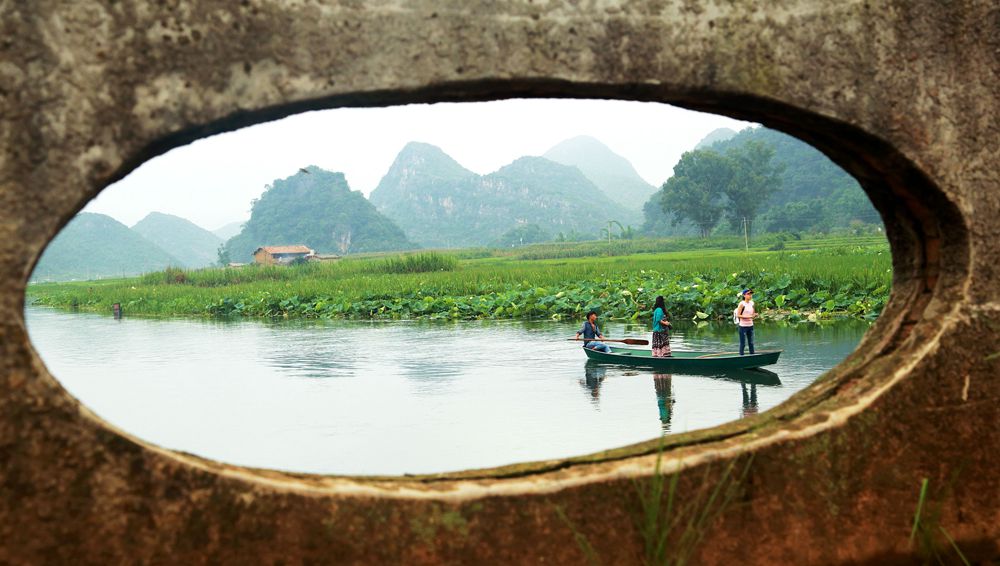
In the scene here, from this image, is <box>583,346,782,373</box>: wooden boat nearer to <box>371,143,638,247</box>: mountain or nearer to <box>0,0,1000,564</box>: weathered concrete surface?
<box>0,0,1000,564</box>: weathered concrete surface

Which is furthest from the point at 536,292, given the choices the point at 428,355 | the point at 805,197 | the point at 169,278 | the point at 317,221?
the point at 317,221

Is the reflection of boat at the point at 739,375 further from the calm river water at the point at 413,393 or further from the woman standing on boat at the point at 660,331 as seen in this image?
the woman standing on boat at the point at 660,331

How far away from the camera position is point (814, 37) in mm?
2688

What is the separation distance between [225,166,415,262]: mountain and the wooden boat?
3250 inches

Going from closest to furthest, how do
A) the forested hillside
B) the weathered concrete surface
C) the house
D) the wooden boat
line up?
the weathered concrete surface, the wooden boat, the forested hillside, the house

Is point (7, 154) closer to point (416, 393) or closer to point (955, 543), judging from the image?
point (955, 543)

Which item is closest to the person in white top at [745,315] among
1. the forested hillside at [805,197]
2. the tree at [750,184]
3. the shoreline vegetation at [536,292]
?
the shoreline vegetation at [536,292]

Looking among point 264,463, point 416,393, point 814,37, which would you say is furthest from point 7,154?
point 416,393

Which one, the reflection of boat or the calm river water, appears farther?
the reflection of boat

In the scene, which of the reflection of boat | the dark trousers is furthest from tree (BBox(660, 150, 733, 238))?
the reflection of boat

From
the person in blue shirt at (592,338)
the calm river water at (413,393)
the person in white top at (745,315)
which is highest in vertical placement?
the person in white top at (745,315)

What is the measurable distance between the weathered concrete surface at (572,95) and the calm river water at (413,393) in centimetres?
410

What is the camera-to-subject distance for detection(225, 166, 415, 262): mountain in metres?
94.4

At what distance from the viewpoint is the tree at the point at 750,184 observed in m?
57.2
